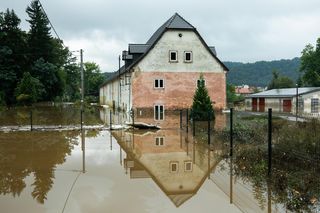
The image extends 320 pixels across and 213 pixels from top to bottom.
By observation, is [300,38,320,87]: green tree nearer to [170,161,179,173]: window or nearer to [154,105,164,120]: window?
[154,105,164,120]: window

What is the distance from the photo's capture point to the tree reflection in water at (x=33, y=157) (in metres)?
8.88

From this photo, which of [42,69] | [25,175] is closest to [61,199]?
[25,175]

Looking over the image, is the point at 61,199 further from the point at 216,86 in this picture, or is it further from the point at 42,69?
the point at 42,69

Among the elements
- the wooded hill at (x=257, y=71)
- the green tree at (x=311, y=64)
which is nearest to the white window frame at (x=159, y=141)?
the green tree at (x=311, y=64)

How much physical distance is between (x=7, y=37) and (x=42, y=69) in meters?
6.94

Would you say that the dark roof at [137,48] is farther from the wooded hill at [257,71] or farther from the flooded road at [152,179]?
the wooded hill at [257,71]

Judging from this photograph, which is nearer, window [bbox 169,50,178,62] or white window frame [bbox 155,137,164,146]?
white window frame [bbox 155,137,164,146]

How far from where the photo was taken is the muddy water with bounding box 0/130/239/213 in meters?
7.39

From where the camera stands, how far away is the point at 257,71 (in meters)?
158

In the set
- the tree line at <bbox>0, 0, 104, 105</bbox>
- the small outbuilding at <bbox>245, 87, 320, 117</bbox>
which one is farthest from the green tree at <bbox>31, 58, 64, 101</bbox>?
the small outbuilding at <bbox>245, 87, 320, 117</bbox>

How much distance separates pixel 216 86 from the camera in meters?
35.9

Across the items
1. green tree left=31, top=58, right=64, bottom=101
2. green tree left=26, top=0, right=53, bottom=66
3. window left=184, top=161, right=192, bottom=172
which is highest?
green tree left=26, top=0, right=53, bottom=66

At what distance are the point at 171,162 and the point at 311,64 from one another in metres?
55.5

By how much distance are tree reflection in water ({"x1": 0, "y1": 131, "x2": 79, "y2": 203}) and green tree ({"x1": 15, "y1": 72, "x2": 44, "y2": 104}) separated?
97.6 ft
